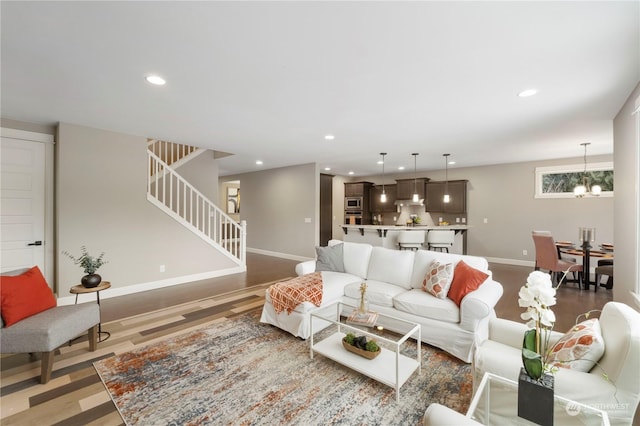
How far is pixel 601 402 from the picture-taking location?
1.37 metres

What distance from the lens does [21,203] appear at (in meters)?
3.85

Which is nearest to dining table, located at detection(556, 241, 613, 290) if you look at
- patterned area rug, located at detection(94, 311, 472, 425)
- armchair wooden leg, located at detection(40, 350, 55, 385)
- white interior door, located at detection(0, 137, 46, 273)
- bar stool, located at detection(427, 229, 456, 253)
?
bar stool, located at detection(427, 229, 456, 253)

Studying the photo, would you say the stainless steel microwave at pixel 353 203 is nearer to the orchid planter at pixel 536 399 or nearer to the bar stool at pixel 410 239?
the bar stool at pixel 410 239

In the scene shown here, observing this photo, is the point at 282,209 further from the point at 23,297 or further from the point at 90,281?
the point at 23,297

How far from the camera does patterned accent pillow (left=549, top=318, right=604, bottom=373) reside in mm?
1510

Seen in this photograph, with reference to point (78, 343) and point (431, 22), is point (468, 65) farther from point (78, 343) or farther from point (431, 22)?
point (78, 343)

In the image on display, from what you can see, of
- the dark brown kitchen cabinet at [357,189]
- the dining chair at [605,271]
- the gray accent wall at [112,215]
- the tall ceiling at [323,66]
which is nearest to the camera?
the tall ceiling at [323,66]

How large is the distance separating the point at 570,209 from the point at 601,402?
6.72 m

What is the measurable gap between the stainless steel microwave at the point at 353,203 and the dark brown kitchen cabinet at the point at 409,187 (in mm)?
1323

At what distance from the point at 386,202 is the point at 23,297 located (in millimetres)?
8534

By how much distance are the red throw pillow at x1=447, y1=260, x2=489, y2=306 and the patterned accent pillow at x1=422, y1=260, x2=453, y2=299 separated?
2.3 inches

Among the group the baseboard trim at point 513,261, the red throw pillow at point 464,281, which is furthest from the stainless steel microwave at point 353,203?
the red throw pillow at point 464,281

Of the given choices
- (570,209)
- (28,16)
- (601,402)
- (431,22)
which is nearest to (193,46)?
(28,16)

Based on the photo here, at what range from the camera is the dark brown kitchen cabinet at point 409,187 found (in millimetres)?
8367
